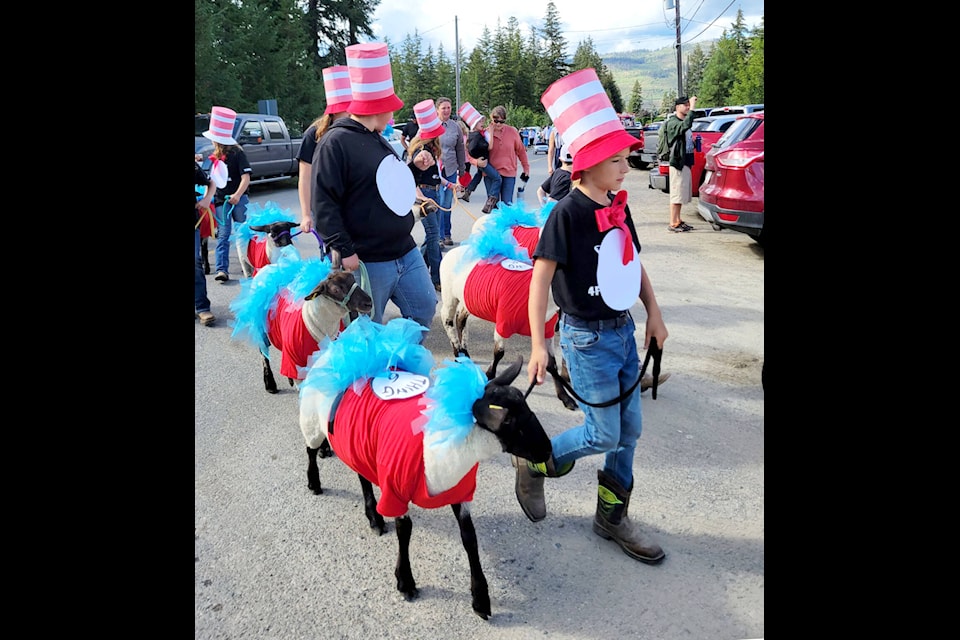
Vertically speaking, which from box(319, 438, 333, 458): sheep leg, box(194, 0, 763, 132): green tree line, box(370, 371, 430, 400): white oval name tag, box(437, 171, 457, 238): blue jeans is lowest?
box(319, 438, 333, 458): sheep leg

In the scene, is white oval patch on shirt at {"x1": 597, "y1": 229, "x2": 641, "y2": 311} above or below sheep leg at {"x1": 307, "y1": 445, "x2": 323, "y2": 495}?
above

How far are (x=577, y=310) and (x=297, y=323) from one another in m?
2.30

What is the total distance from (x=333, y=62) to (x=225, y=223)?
39763 millimetres

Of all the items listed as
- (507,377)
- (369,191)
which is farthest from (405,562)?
(369,191)

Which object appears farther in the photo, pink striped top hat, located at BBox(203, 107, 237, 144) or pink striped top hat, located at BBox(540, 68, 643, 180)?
pink striped top hat, located at BBox(203, 107, 237, 144)

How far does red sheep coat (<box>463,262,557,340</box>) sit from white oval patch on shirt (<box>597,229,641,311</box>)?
1779 millimetres

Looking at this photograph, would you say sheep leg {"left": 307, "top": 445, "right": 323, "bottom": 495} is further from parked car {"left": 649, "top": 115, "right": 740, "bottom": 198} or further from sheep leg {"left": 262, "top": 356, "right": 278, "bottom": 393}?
parked car {"left": 649, "top": 115, "right": 740, "bottom": 198}

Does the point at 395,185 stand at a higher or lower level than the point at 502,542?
higher

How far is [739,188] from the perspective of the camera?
906 centimetres

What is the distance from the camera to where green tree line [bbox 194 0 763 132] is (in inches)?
1096

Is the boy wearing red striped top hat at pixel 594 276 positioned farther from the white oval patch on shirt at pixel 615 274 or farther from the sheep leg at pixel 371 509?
the sheep leg at pixel 371 509

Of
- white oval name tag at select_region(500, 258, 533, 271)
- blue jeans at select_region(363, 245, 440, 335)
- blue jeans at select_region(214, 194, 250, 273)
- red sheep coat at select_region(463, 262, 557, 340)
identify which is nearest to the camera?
blue jeans at select_region(363, 245, 440, 335)

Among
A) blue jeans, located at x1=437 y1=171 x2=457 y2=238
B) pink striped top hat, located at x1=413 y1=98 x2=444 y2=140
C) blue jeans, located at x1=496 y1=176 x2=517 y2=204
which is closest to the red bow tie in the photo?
pink striped top hat, located at x1=413 y1=98 x2=444 y2=140

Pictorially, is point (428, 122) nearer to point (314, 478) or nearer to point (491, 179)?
point (491, 179)
